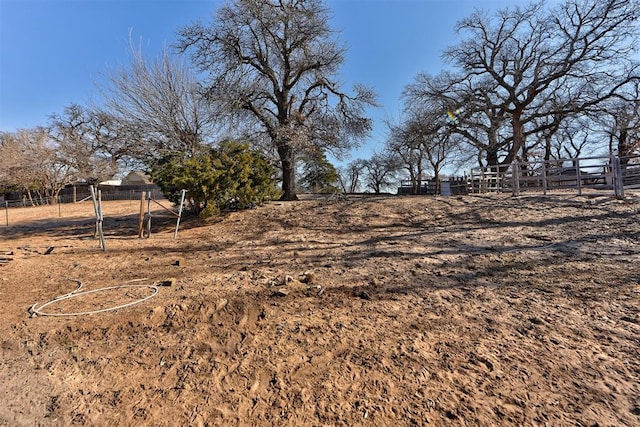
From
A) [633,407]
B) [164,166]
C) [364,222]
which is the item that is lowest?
[633,407]

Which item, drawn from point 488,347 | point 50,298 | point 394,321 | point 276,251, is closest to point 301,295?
point 394,321

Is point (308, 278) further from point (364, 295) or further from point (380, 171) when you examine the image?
point (380, 171)

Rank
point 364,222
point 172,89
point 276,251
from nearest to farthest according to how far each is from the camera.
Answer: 1. point 276,251
2. point 364,222
3. point 172,89

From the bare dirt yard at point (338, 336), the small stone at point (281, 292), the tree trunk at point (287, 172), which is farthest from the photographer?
the tree trunk at point (287, 172)

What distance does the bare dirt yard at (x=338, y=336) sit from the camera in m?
2.05

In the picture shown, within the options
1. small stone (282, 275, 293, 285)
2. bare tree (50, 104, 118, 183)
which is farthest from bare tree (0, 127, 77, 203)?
small stone (282, 275, 293, 285)

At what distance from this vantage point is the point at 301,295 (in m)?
3.81

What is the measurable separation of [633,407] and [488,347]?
0.87m

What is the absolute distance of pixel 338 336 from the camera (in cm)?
287

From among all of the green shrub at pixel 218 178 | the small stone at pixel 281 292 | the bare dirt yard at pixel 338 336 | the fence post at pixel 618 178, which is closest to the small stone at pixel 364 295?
the bare dirt yard at pixel 338 336

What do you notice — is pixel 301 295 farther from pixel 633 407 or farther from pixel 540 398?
pixel 633 407

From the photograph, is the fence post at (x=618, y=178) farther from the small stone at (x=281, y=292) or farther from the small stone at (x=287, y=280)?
the small stone at (x=281, y=292)

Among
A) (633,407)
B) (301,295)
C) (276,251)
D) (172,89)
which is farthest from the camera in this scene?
(172,89)

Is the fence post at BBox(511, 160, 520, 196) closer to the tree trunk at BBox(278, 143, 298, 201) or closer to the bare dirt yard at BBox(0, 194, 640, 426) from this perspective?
the bare dirt yard at BBox(0, 194, 640, 426)
